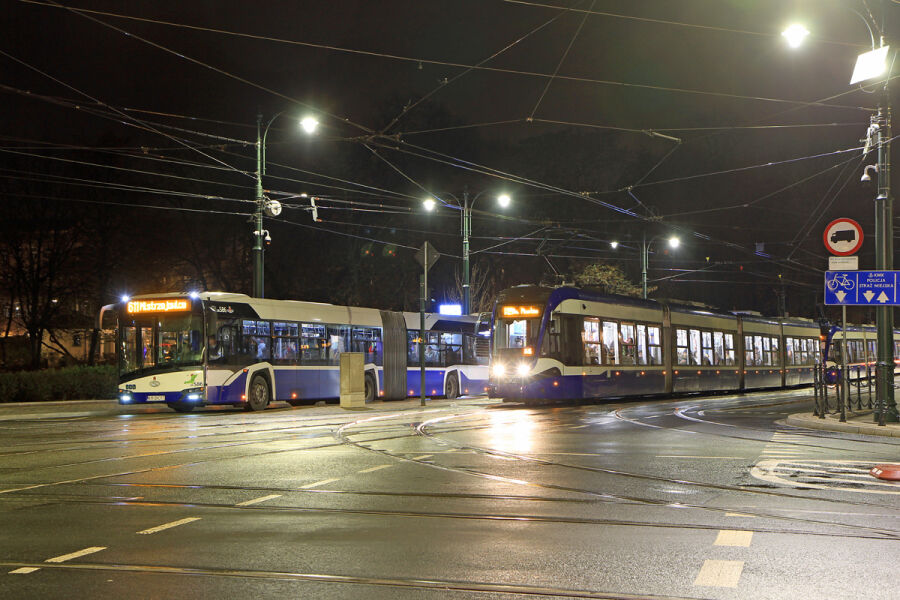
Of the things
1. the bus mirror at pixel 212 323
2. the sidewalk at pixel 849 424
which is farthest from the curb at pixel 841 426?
the bus mirror at pixel 212 323

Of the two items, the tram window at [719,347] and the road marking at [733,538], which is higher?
the tram window at [719,347]

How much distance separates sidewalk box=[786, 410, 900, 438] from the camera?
658 inches

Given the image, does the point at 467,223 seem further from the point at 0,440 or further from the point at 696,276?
the point at 696,276

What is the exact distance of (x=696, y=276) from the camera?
205 feet

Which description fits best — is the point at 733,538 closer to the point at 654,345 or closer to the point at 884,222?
the point at 884,222

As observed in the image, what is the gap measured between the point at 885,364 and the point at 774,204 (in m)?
38.6

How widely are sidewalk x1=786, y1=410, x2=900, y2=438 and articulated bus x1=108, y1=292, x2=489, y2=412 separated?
34.4ft

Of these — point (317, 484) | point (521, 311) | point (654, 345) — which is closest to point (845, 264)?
point (521, 311)

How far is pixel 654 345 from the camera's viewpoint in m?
31.0

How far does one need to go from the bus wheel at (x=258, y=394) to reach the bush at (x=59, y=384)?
29.8 feet

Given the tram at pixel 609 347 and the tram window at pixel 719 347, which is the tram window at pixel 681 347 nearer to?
the tram at pixel 609 347

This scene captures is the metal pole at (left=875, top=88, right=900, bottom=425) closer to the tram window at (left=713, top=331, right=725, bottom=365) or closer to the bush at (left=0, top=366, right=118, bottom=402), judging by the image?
the tram window at (left=713, top=331, right=725, bottom=365)

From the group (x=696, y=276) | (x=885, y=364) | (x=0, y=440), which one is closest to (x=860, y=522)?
(x=885, y=364)

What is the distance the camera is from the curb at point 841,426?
16.6 metres
